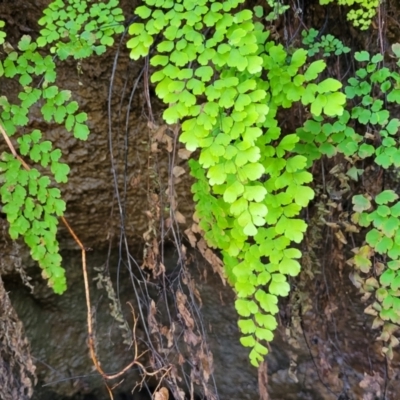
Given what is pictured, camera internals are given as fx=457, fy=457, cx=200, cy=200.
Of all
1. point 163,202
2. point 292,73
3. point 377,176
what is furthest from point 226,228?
point 377,176

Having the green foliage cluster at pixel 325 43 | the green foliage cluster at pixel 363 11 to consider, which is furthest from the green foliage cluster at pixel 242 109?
the green foliage cluster at pixel 363 11

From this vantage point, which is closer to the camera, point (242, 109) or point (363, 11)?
point (242, 109)

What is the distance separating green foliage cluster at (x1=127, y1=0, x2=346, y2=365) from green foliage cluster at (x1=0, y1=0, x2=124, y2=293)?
0.17 meters

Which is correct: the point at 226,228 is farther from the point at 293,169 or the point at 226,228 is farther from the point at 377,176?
the point at 377,176

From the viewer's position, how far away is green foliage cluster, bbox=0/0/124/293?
3.48ft

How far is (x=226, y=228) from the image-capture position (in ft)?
3.71

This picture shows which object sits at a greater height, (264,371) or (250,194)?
(250,194)

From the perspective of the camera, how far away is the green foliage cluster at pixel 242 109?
87 cm

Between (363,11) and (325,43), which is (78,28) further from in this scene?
(363,11)

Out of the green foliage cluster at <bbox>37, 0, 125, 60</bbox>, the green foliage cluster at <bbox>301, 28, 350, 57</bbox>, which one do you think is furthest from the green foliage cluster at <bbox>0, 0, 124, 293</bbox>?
the green foliage cluster at <bbox>301, 28, 350, 57</bbox>

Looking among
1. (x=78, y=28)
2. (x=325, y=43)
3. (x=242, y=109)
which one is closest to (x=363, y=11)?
(x=325, y=43)

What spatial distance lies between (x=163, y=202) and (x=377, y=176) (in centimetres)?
63

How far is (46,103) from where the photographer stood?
1.07 m

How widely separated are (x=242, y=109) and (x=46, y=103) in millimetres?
487
